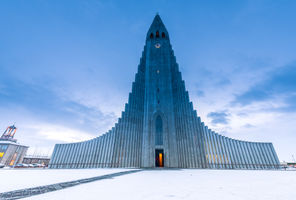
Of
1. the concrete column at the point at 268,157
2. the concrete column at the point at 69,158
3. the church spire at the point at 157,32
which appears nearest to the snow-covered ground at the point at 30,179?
the concrete column at the point at 69,158

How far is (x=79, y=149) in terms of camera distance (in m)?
22.0

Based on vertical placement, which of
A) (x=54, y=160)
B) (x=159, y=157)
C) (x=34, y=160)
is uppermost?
(x=159, y=157)

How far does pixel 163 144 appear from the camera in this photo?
20.0 meters

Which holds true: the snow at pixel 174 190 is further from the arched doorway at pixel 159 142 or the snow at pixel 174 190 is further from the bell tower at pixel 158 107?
the arched doorway at pixel 159 142

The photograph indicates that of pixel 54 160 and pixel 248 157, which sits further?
pixel 54 160

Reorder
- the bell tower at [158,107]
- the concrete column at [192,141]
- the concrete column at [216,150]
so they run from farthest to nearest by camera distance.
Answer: the bell tower at [158,107]
the concrete column at [216,150]
the concrete column at [192,141]

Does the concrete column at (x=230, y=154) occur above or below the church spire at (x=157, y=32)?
below

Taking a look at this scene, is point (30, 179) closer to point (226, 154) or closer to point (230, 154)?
point (226, 154)

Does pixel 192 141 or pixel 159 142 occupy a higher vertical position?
pixel 192 141

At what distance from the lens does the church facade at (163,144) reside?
763 inches

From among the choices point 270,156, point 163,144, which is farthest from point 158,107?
point 270,156

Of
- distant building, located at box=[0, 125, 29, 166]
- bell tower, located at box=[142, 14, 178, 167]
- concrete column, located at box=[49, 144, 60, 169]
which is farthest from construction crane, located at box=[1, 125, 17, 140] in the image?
bell tower, located at box=[142, 14, 178, 167]

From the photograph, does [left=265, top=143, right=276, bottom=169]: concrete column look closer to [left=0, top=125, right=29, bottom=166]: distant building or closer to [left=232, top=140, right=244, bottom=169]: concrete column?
[left=232, top=140, right=244, bottom=169]: concrete column

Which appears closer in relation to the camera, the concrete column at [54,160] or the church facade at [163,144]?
the church facade at [163,144]
